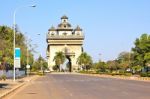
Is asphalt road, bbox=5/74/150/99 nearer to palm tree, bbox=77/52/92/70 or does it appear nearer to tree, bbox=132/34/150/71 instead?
tree, bbox=132/34/150/71

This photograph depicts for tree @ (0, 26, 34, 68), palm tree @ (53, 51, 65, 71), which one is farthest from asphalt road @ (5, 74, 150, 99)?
palm tree @ (53, 51, 65, 71)

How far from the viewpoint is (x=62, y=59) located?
197625 mm

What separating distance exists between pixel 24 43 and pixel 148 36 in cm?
2705

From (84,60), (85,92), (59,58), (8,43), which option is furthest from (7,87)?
(59,58)

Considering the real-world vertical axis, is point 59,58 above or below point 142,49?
above

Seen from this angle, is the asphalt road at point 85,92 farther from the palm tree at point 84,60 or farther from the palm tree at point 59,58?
the palm tree at point 59,58

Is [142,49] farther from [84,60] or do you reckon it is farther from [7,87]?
[84,60]

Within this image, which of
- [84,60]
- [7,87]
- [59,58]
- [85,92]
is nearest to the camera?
[85,92]

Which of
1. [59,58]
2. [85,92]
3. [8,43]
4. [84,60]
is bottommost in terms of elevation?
[85,92]

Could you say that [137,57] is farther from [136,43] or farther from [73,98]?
[73,98]

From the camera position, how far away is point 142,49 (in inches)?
3900

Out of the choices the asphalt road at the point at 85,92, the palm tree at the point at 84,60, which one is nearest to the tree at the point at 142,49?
the asphalt road at the point at 85,92

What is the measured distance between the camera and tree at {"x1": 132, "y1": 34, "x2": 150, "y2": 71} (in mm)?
97387

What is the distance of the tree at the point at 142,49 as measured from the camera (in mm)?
97387
